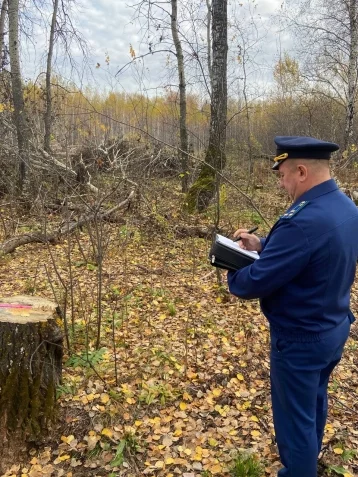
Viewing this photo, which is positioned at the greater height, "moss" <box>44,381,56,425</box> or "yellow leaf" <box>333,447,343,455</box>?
"moss" <box>44,381,56,425</box>

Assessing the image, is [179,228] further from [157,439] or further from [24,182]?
[157,439]

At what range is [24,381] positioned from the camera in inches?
106

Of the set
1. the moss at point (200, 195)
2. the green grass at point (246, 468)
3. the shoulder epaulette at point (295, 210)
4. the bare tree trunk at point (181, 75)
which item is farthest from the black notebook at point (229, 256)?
the bare tree trunk at point (181, 75)

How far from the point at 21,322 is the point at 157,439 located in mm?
1317

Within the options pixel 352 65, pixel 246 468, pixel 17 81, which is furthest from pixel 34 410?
pixel 352 65

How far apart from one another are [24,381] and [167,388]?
1.21m

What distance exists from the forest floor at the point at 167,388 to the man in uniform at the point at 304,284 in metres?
0.79

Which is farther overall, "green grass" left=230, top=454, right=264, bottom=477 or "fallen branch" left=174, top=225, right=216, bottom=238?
"fallen branch" left=174, top=225, right=216, bottom=238

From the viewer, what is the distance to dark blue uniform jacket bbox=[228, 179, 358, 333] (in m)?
1.85

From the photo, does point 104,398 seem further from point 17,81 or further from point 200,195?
point 17,81

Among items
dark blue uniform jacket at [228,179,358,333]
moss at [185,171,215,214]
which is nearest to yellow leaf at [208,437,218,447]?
dark blue uniform jacket at [228,179,358,333]

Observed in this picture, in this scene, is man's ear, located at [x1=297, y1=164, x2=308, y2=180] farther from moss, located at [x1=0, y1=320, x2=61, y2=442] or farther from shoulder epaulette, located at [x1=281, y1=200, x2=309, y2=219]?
moss, located at [x1=0, y1=320, x2=61, y2=442]

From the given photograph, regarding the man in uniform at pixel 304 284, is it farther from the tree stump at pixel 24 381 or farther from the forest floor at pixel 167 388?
the tree stump at pixel 24 381

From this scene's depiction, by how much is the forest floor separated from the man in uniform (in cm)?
79
